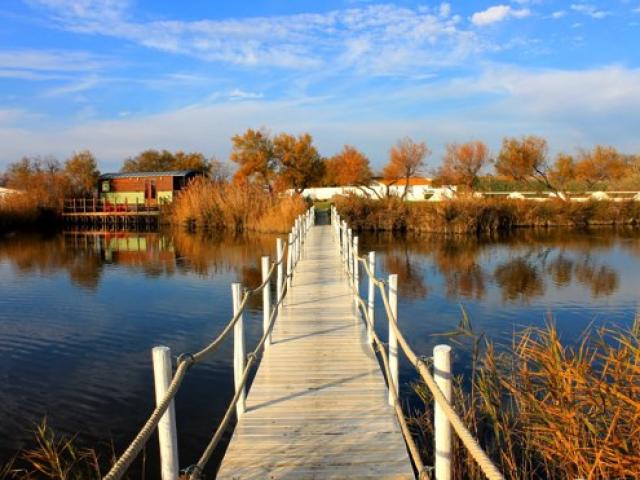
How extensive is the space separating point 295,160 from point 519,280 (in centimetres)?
3999

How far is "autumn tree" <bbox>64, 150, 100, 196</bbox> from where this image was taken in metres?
55.3

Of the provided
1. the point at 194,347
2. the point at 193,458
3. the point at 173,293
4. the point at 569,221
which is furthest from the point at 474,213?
the point at 193,458

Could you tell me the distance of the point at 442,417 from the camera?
3270mm

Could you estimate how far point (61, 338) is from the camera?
1205cm

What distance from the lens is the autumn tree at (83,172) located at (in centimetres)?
5535

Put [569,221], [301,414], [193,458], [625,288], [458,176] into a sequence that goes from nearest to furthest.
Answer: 1. [301,414]
2. [193,458]
3. [625,288]
4. [569,221]
5. [458,176]

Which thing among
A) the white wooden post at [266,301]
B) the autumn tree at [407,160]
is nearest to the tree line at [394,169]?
the autumn tree at [407,160]

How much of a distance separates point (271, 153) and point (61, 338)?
45570mm

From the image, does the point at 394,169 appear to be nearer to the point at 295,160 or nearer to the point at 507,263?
the point at 295,160

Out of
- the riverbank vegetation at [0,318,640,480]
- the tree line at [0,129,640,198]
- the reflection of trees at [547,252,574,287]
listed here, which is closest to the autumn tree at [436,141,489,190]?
the tree line at [0,129,640,198]

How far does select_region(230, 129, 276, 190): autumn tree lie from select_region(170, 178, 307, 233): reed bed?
10.7m

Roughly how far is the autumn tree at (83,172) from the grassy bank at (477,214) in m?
30.8

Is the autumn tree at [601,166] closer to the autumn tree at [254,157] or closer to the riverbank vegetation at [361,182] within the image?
the riverbank vegetation at [361,182]

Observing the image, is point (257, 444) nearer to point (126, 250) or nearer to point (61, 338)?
point (61, 338)
